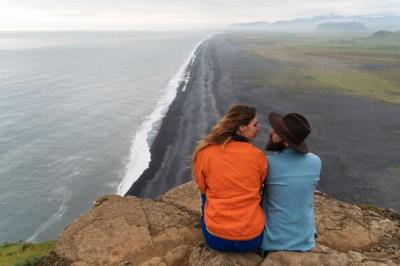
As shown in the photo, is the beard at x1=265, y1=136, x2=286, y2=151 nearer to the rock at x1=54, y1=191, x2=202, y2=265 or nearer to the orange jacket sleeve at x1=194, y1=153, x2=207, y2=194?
the orange jacket sleeve at x1=194, y1=153, x2=207, y2=194

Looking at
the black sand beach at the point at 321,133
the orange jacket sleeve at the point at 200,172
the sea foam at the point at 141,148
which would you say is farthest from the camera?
the sea foam at the point at 141,148

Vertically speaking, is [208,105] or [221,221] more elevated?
[221,221]

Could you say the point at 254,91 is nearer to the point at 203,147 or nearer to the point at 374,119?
the point at 374,119

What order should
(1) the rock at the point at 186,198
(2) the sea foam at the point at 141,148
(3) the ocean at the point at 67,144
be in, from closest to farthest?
(1) the rock at the point at 186,198 → (3) the ocean at the point at 67,144 → (2) the sea foam at the point at 141,148

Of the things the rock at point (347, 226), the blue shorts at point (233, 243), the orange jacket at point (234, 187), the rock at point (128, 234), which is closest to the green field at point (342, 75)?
the rock at point (347, 226)

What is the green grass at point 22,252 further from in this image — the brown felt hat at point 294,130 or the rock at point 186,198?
the brown felt hat at point 294,130

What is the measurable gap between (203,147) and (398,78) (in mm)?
67847

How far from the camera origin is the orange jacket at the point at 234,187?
18.5 ft

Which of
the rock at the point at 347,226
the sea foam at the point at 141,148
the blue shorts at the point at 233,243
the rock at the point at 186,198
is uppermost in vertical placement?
the blue shorts at the point at 233,243

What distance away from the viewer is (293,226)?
6.04 metres

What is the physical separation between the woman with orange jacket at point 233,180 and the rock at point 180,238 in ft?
1.58

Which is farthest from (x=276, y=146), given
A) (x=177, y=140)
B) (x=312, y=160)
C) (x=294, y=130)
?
(x=177, y=140)

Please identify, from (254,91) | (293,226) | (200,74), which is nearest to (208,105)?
(254,91)

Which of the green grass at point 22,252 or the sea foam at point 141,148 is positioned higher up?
the green grass at point 22,252
